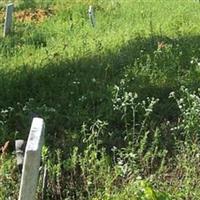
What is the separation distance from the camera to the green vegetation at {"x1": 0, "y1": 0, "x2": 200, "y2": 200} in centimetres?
445

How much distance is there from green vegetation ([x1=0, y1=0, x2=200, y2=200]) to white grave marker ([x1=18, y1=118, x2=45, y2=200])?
101 centimetres

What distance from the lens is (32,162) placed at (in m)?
2.86

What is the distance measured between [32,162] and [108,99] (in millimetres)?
3504

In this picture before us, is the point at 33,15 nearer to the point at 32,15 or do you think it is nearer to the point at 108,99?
the point at 32,15

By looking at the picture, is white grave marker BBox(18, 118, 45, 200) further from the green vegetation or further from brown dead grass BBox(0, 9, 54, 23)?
brown dead grass BBox(0, 9, 54, 23)

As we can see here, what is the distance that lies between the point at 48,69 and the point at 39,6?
596cm

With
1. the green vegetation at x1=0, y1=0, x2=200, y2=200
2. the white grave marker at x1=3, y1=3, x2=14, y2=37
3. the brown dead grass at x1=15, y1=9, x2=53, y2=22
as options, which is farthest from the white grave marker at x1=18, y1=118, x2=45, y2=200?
the brown dead grass at x1=15, y1=9, x2=53, y2=22

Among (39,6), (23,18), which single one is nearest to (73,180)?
(23,18)

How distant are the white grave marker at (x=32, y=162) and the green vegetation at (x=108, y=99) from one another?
101 cm

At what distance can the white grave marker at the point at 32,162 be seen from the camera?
2840 millimetres

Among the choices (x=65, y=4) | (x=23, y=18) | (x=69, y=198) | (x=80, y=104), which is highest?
(x=65, y=4)

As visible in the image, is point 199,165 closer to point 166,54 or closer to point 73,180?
point 73,180

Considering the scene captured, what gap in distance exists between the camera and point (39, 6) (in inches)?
513

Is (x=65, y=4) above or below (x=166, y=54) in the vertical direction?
above
